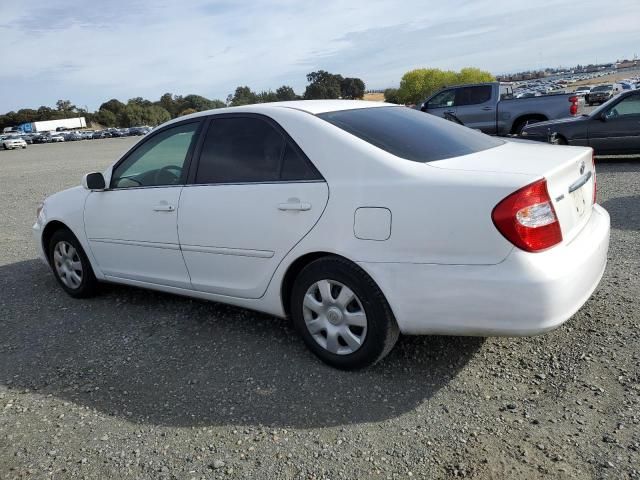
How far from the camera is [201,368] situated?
3541mm

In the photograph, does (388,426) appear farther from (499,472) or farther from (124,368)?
(124,368)

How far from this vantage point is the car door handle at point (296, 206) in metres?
3.22

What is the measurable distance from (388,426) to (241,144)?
2.05 meters

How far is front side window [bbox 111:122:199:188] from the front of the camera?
4051 millimetres

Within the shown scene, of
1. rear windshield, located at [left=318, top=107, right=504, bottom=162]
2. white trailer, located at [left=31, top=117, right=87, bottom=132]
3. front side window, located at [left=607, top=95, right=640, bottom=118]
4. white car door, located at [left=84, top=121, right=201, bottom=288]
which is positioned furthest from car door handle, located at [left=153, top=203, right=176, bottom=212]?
white trailer, located at [left=31, top=117, right=87, bottom=132]

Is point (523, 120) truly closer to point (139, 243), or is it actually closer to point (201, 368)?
point (139, 243)

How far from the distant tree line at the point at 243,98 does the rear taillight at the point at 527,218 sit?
84.6ft

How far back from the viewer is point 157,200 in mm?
4051

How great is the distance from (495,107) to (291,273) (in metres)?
12.2

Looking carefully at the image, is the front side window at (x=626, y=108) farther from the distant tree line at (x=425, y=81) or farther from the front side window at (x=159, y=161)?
the distant tree line at (x=425, y=81)

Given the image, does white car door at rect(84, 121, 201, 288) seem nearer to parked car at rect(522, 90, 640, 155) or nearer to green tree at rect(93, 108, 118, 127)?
parked car at rect(522, 90, 640, 155)

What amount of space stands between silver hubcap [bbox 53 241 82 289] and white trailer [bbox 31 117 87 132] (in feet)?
366

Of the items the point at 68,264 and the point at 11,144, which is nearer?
the point at 68,264

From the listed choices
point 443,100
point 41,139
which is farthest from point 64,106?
point 443,100
